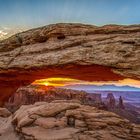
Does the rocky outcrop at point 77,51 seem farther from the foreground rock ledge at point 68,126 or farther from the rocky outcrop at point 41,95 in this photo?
the rocky outcrop at point 41,95

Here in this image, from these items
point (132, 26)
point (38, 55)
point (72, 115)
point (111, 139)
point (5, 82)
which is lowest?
point (111, 139)

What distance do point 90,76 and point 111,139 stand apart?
5381 millimetres

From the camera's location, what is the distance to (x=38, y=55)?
55.1ft

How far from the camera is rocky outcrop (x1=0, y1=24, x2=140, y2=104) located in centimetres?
1366

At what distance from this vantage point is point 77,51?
15.0 metres

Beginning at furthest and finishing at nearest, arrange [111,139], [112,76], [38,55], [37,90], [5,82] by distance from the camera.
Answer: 1. [37,90]
2. [5,82]
3. [112,76]
4. [38,55]
5. [111,139]

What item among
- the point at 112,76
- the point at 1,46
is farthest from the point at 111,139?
the point at 1,46

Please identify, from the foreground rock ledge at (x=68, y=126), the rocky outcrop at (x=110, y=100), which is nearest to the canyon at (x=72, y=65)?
the foreground rock ledge at (x=68, y=126)

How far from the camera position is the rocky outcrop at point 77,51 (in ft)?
44.8

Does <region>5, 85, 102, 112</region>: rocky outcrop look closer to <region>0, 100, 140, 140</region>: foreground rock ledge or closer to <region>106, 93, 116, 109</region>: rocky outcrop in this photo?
<region>106, 93, 116, 109</region>: rocky outcrop

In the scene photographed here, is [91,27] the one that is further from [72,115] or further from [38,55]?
[72,115]

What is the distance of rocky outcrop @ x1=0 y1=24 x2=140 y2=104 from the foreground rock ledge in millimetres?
2852

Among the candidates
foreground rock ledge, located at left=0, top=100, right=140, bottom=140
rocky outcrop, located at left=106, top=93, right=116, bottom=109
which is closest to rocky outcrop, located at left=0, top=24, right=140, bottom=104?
foreground rock ledge, located at left=0, top=100, right=140, bottom=140

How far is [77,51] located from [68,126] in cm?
543
